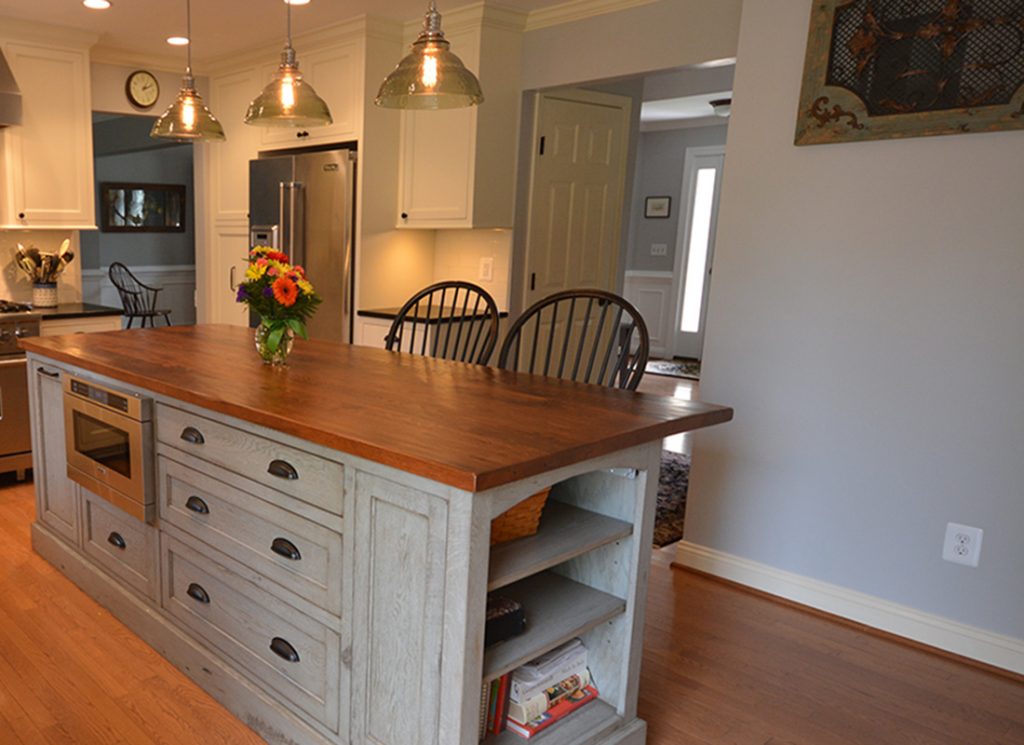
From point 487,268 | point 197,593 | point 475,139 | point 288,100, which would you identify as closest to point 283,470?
point 197,593

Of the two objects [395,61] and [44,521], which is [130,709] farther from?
[395,61]

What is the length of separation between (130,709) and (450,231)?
10.3ft

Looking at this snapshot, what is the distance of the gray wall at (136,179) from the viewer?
7.97m

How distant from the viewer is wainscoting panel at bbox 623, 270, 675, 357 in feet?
27.6

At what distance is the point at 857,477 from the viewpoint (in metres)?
2.65

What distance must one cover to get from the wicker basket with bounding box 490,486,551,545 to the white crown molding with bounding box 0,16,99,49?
4.13 meters

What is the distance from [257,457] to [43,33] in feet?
12.0

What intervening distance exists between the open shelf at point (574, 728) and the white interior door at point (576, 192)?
8.77 ft

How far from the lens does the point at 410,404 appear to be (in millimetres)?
1858

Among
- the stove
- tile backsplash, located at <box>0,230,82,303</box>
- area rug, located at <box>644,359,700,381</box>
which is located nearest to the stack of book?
the stove

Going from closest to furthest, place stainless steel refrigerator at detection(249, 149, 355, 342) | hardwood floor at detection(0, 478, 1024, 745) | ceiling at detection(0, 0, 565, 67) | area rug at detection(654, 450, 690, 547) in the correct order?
1. hardwood floor at detection(0, 478, 1024, 745)
2. area rug at detection(654, 450, 690, 547)
3. ceiling at detection(0, 0, 565, 67)
4. stainless steel refrigerator at detection(249, 149, 355, 342)

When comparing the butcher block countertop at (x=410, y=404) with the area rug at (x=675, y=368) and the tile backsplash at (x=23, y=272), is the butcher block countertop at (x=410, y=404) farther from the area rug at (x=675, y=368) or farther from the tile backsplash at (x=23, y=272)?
the area rug at (x=675, y=368)

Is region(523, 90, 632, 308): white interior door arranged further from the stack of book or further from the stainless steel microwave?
the stack of book

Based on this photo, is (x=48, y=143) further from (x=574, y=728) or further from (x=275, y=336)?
(x=574, y=728)
